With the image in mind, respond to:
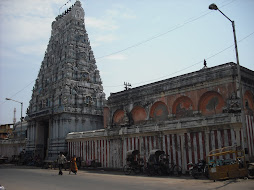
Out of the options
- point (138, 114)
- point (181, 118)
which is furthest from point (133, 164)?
point (138, 114)

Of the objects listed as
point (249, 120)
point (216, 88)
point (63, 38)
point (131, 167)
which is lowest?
point (131, 167)

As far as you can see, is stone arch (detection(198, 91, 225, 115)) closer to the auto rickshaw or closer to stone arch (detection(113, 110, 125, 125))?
the auto rickshaw

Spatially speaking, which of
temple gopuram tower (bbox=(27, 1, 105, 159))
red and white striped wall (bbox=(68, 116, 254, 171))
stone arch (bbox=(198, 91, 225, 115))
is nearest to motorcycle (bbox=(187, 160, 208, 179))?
red and white striped wall (bbox=(68, 116, 254, 171))

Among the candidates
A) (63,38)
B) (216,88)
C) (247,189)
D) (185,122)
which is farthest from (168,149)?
(63,38)

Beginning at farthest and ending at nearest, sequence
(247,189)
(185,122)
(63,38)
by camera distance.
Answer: (63,38), (185,122), (247,189)

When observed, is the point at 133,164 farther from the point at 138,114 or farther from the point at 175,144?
the point at 138,114

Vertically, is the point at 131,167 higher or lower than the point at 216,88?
lower

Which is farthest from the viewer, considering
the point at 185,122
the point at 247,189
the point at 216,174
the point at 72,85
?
the point at 72,85

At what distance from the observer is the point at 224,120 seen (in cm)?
2070

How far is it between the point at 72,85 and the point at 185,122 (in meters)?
22.7

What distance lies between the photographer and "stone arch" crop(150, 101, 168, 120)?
28.4 meters

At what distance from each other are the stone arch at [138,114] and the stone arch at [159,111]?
1.18 metres

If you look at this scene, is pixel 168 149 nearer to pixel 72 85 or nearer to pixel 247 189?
pixel 247 189

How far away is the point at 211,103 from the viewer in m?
24.9
